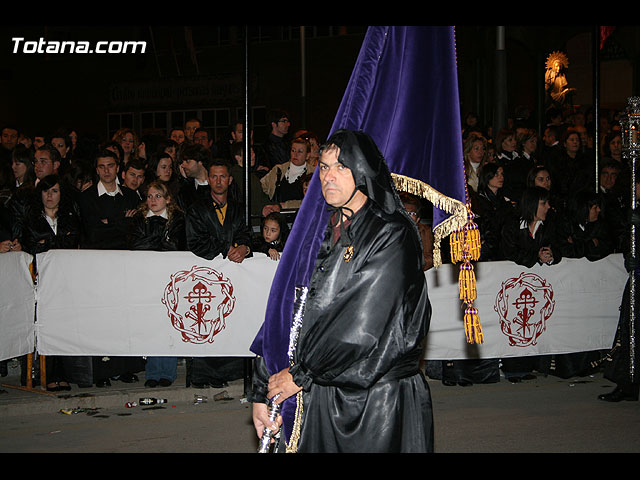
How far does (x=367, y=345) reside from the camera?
3.88 meters

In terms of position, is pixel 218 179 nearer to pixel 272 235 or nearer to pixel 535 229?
pixel 272 235

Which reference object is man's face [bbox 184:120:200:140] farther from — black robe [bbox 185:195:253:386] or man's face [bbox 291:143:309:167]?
black robe [bbox 185:195:253:386]

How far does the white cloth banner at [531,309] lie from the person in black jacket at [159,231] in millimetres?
2652

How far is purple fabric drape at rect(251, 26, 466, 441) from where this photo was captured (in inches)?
174

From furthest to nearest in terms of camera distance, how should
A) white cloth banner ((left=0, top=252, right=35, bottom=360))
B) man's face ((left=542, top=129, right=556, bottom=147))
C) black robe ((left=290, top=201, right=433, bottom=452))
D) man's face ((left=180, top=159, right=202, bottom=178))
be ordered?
1. man's face ((left=542, top=129, right=556, bottom=147))
2. man's face ((left=180, top=159, right=202, bottom=178))
3. white cloth banner ((left=0, top=252, right=35, bottom=360))
4. black robe ((left=290, top=201, right=433, bottom=452))

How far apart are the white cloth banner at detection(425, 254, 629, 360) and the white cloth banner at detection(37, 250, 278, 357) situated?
6.74 ft

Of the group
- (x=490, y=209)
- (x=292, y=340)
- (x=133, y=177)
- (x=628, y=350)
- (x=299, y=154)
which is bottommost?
(x=628, y=350)

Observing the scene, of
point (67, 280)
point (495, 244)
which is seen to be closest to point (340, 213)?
point (67, 280)

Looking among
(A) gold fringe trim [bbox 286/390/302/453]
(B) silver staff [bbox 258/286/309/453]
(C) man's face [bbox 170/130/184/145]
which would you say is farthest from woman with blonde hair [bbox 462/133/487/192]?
(A) gold fringe trim [bbox 286/390/302/453]

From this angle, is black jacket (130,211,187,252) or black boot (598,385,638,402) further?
black jacket (130,211,187,252)

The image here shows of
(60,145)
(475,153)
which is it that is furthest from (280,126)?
(60,145)

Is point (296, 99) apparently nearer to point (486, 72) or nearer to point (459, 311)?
point (486, 72)

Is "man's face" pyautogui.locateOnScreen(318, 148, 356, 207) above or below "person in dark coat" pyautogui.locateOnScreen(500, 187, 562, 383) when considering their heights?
above

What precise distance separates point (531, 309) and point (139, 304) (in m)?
4.15
